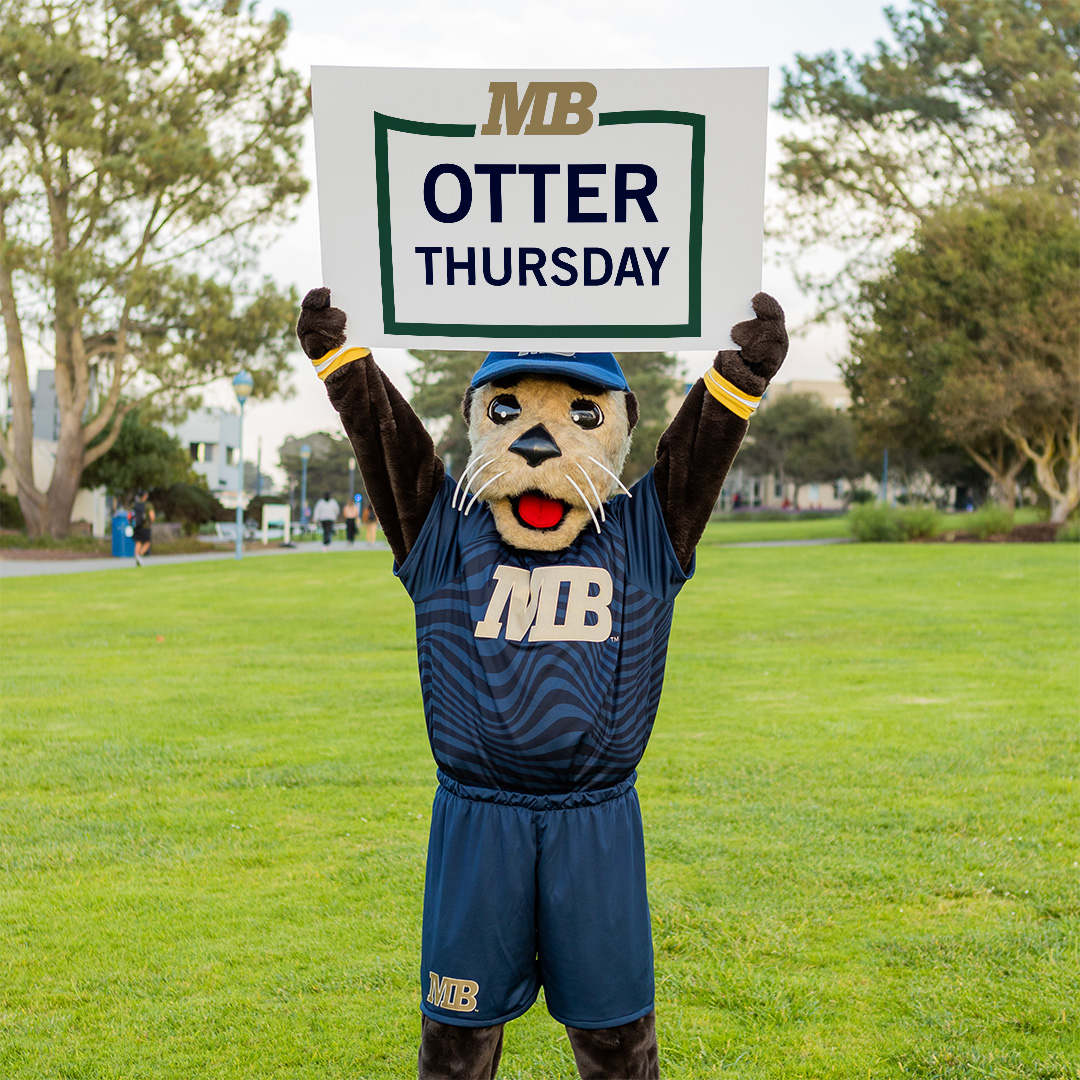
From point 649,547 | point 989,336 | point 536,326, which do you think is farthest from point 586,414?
point 989,336

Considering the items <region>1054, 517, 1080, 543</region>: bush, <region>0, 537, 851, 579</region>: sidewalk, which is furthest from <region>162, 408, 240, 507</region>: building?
<region>1054, 517, 1080, 543</region>: bush

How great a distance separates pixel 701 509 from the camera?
2686 millimetres

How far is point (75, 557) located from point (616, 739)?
82.6 ft

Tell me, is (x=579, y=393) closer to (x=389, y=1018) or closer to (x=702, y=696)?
(x=389, y=1018)

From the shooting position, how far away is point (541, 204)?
2.55 m

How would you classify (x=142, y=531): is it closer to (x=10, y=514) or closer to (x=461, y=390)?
(x=10, y=514)

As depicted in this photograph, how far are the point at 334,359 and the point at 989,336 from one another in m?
30.4

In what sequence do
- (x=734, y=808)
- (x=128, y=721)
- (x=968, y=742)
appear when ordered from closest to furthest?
(x=734, y=808), (x=968, y=742), (x=128, y=721)

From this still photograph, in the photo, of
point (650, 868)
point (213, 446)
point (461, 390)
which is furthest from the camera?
point (213, 446)

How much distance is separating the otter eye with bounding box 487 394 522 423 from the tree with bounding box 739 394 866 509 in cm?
5998

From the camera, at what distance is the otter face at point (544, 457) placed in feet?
8.39

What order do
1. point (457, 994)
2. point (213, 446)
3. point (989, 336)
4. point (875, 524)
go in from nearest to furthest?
point (457, 994)
point (875, 524)
point (989, 336)
point (213, 446)

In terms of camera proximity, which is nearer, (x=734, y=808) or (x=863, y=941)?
(x=863, y=941)

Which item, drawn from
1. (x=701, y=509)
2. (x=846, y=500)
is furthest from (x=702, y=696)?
(x=846, y=500)
